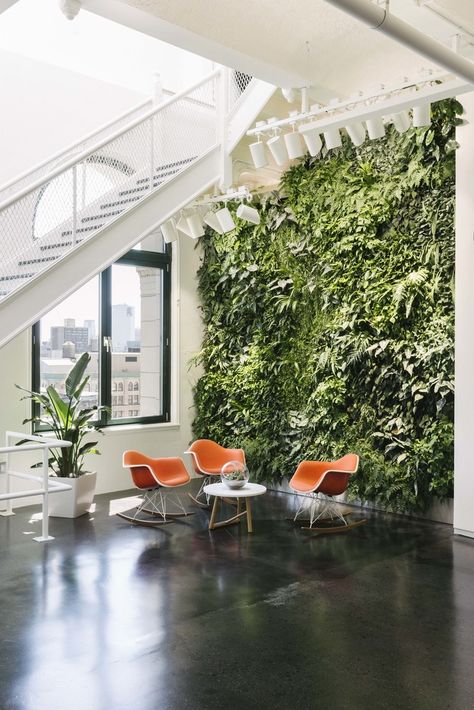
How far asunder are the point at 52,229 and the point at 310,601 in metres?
4.28

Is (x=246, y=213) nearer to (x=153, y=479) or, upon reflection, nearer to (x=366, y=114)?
(x=366, y=114)

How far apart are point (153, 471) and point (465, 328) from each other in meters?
3.57

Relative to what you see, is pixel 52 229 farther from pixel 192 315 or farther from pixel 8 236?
pixel 192 315

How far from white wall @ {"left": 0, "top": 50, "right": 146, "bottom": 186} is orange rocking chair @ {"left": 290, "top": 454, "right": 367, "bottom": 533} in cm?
482

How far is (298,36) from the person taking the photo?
5.74 metres

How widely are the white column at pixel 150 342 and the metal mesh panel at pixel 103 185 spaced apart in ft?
6.05

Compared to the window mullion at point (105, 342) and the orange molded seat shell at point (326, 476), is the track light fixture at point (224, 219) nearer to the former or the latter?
the window mullion at point (105, 342)

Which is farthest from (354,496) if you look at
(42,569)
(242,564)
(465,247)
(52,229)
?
(52,229)

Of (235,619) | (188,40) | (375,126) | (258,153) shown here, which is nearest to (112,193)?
(258,153)

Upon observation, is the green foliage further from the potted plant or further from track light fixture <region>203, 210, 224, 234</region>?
track light fixture <region>203, 210, 224, 234</region>

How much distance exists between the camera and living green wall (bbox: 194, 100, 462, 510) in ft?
24.3

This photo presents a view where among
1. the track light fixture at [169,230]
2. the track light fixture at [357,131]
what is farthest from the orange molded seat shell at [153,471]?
the track light fixture at [357,131]

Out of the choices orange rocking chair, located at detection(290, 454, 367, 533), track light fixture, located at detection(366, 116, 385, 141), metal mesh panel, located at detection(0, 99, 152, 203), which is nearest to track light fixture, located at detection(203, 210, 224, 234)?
metal mesh panel, located at detection(0, 99, 152, 203)

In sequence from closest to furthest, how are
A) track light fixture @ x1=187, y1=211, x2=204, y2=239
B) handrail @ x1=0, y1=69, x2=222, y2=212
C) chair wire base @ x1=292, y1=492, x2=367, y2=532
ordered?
handrail @ x1=0, y1=69, x2=222, y2=212
chair wire base @ x1=292, y1=492, x2=367, y2=532
track light fixture @ x1=187, y1=211, x2=204, y2=239
